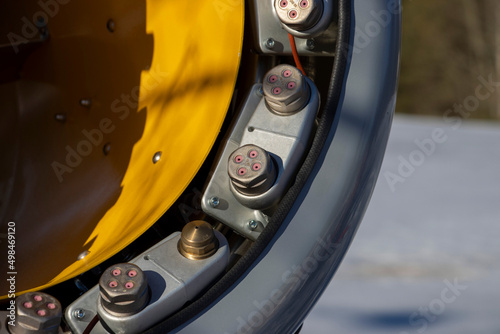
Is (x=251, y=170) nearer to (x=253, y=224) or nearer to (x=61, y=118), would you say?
(x=253, y=224)

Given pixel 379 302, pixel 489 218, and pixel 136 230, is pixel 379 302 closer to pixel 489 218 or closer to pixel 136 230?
pixel 489 218

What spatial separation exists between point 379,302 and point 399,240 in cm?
51

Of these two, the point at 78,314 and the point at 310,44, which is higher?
the point at 310,44

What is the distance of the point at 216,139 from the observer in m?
1.05

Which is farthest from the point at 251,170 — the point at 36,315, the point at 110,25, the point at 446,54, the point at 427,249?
the point at 446,54

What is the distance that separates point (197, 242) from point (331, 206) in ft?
0.62

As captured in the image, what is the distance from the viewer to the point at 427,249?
259 centimetres

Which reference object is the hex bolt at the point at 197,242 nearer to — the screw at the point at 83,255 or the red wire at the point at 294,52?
the screw at the point at 83,255

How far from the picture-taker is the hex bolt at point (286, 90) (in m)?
0.99

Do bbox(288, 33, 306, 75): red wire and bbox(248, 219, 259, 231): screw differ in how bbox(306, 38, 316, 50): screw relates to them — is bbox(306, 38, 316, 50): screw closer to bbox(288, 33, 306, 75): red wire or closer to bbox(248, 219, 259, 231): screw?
bbox(288, 33, 306, 75): red wire

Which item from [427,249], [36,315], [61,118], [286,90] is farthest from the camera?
[427,249]

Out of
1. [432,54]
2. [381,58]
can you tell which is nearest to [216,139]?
[381,58]

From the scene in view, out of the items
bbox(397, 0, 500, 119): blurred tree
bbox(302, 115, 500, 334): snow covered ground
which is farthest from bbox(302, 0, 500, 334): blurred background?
bbox(397, 0, 500, 119): blurred tree

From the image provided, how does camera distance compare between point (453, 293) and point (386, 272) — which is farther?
point (386, 272)
